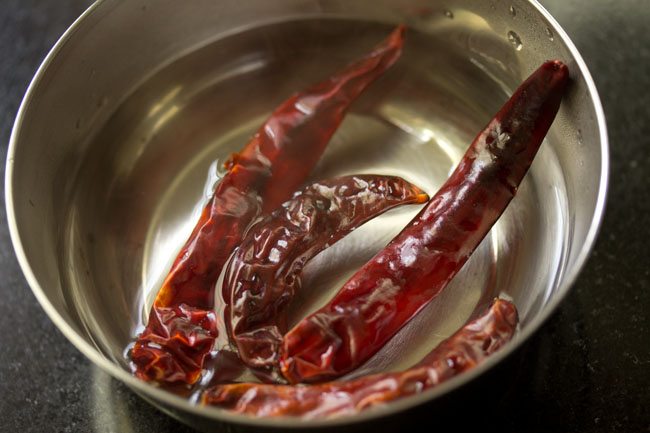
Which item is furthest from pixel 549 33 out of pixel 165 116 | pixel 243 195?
pixel 165 116

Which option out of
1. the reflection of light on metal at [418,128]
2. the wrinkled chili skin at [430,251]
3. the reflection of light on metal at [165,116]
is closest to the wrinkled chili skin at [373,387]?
the wrinkled chili skin at [430,251]

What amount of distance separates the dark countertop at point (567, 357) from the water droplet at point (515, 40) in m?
0.25

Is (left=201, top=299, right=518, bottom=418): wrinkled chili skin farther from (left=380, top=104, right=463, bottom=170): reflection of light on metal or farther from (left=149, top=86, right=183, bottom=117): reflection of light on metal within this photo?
(left=149, top=86, right=183, bottom=117): reflection of light on metal

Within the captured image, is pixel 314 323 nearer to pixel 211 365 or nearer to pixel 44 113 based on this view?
pixel 211 365

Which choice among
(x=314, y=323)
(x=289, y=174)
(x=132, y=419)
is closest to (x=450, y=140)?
(x=289, y=174)

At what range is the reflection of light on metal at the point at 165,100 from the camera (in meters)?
1.46

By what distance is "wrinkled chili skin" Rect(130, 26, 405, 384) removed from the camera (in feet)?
3.51

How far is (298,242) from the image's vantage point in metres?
1.17

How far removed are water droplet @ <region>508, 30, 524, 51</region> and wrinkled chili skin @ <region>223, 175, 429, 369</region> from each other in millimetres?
322

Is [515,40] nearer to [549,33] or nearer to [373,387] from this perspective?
[549,33]

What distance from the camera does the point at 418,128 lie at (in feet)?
4.68

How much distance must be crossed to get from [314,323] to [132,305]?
36 cm

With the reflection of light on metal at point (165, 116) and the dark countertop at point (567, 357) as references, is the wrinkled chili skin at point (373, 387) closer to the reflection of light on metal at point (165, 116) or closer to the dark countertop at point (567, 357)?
the dark countertop at point (567, 357)

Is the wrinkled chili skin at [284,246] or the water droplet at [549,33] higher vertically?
the water droplet at [549,33]
